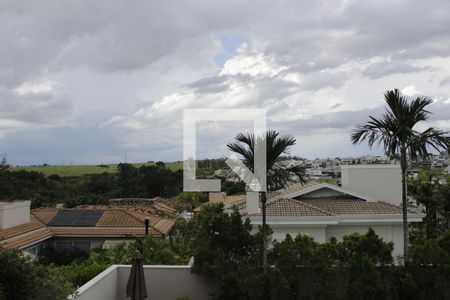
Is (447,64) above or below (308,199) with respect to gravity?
above

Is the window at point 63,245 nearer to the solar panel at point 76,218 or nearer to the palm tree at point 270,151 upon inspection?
the solar panel at point 76,218

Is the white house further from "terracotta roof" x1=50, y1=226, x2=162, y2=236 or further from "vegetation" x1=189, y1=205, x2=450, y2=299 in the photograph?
"terracotta roof" x1=50, y1=226, x2=162, y2=236

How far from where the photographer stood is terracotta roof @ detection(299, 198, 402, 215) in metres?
14.0

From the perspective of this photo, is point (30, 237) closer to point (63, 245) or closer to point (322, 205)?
point (63, 245)

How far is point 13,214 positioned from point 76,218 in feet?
12.3

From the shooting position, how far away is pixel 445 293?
786cm

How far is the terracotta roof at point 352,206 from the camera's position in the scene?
553 inches

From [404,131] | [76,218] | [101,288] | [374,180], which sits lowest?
[76,218]

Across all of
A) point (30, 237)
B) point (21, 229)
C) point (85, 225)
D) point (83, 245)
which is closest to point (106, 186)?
point (85, 225)

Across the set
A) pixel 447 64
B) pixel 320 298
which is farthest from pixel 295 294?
pixel 447 64

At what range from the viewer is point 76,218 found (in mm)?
25031

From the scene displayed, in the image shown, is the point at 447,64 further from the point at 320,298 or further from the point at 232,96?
the point at 320,298

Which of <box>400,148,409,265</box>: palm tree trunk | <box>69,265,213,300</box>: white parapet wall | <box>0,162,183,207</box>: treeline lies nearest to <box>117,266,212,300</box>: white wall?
<box>69,265,213,300</box>: white parapet wall

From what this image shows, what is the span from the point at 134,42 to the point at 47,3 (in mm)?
2930
